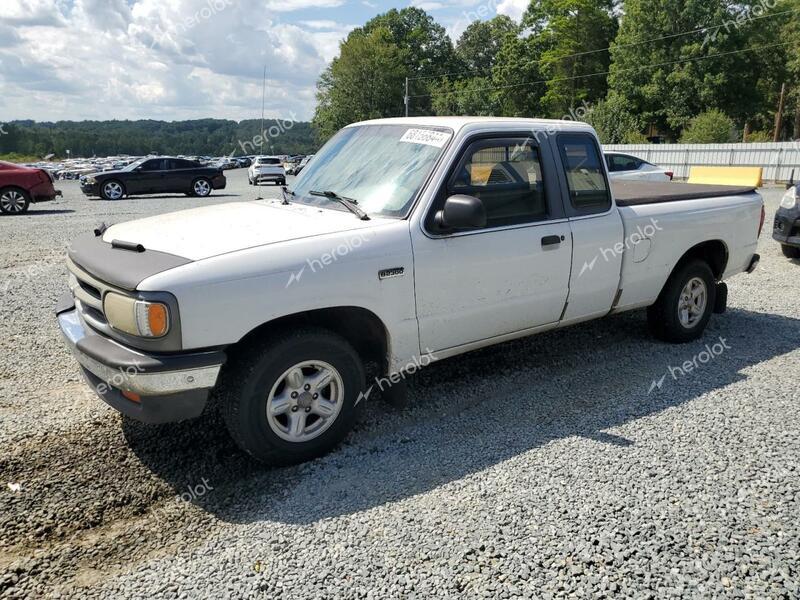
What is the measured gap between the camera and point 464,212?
3738 mm

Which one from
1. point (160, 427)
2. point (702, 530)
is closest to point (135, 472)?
point (160, 427)

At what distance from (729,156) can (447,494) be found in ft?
112

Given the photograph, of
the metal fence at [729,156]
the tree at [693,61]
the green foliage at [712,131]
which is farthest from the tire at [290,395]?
the tree at [693,61]

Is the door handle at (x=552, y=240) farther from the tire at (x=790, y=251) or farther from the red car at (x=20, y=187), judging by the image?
the red car at (x=20, y=187)

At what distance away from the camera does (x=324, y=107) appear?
270 feet

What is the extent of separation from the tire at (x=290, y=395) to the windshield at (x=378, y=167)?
100cm

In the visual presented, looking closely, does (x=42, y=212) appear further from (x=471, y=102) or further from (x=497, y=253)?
(x=471, y=102)

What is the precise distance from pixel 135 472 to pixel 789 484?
12.0 feet

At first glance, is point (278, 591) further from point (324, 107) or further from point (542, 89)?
point (324, 107)

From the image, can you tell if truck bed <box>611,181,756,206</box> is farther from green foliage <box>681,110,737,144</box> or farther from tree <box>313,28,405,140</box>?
tree <box>313,28,405,140</box>

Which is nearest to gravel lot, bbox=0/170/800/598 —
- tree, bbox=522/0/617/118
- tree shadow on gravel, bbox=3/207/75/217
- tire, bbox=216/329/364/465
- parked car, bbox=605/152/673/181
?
tire, bbox=216/329/364/465

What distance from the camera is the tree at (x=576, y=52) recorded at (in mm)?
66250

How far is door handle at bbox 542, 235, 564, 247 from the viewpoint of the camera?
14.7ft
